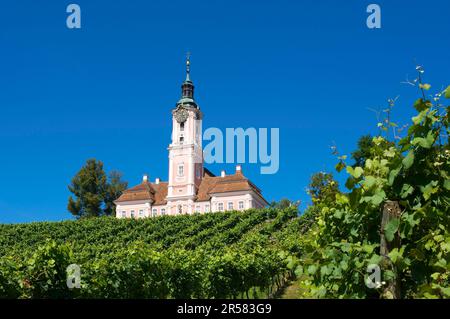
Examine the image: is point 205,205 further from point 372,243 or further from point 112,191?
point 372,243

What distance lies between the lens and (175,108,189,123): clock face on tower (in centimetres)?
8075

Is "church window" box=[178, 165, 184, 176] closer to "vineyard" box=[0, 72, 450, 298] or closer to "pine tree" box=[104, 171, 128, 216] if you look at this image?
"pine tree" box=[104, 171, 128, 216]

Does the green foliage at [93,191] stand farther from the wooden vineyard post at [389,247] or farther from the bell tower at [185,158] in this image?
the wooden vineyard post at [389,247]

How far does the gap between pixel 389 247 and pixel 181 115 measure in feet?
257

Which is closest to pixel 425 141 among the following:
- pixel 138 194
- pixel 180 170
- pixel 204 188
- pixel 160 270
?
pixel 160 270

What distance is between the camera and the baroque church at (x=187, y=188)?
238 feet

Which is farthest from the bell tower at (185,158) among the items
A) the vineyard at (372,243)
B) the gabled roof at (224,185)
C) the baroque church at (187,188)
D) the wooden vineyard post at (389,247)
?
the wooden vineyard post at (389,247)

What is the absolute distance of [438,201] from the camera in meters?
3.58

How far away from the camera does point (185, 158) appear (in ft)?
255

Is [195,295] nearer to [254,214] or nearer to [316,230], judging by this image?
[316,230]

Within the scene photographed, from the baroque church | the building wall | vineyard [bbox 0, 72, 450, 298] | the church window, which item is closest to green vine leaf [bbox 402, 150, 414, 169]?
vineyard [bbox 0, 72, 450, 298]

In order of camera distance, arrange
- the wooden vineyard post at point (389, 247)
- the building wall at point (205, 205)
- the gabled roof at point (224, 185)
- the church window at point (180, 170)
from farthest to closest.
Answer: the church window at point (180, 170) → the gabled roof at point (224, 185) → the building wall at point (205, 205) → the wooden vineyard post at point (389, 247)
